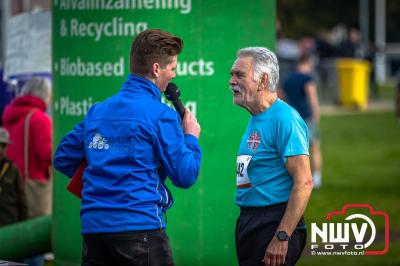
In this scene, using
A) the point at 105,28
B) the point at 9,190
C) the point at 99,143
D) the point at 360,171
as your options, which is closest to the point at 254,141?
the point at 99,143

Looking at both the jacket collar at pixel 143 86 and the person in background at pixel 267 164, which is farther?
the person in background at pixel 267 164

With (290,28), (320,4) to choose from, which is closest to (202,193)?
(290,28)

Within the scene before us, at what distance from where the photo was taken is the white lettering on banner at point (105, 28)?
8.10 metres

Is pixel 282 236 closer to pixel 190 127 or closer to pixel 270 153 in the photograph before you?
pixel 270 153

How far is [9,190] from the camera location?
9.46 metres

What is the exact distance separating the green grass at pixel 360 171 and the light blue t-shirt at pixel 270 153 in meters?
4.54

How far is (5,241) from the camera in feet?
29.7

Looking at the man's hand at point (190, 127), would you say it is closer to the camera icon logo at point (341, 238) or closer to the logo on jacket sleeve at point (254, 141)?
the logo on jacket sleeve at point (254, 141)

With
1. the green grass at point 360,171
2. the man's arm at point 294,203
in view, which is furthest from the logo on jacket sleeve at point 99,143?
the green grass at point 360,171

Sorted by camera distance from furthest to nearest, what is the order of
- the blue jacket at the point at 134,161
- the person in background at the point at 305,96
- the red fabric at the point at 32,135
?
the person in background at the point at 305,96, the red fabric at the point at 32,135, the blue jacket at the point at 134,161

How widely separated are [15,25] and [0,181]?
8.00ft

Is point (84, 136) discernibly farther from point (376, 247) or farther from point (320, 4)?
point (320, 4)

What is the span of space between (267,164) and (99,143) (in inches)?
36.8

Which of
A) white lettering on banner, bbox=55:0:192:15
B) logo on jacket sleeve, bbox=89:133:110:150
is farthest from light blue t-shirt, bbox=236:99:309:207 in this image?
white lettering on banner, bbox=55:0:192:15
